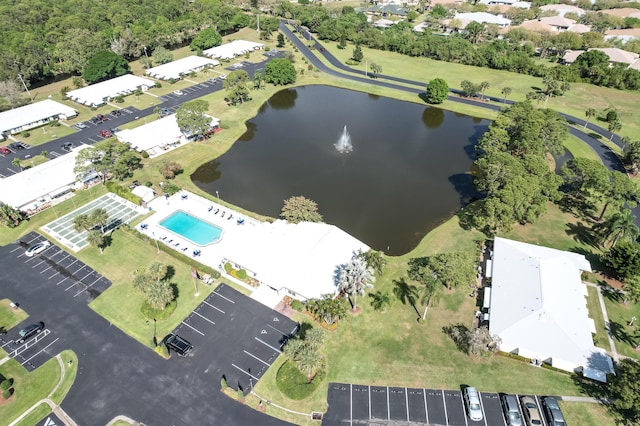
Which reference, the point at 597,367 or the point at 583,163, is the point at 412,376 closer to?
the point at 597,367

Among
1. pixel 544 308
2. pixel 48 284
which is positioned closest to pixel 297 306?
pixel 544 308

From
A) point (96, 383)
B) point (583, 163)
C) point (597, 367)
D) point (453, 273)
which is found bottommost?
point (96, 383)

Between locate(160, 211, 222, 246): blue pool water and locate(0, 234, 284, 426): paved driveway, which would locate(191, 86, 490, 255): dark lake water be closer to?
locate(160, 211, 222, 246): blue pool water

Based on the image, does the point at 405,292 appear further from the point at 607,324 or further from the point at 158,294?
the point at 158,294

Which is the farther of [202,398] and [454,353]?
[454,353]

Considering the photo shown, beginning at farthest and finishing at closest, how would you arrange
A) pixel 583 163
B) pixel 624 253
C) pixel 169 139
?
pixel 169 139, pixel 583 163, pixel 624 253

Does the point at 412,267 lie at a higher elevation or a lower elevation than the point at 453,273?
lower

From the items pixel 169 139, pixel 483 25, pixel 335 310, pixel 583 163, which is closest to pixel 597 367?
pixel 335 310
